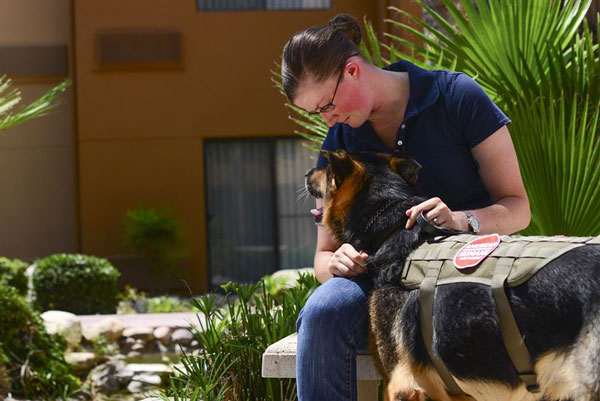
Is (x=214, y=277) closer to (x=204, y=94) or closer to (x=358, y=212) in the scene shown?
(x=204, y=94)

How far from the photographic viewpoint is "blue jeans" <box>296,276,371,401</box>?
2.52m

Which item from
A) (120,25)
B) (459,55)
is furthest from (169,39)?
(459,55)

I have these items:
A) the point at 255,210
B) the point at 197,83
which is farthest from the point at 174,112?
the point at 255,210

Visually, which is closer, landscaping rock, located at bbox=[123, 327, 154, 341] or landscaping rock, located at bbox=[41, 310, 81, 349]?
landscaping rock, located at bbox=[41, 310, 81, 349]

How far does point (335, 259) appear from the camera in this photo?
266cm

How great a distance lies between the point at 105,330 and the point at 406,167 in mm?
6131

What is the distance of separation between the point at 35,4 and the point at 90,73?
1765 mm

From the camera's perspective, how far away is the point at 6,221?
13.5 meters

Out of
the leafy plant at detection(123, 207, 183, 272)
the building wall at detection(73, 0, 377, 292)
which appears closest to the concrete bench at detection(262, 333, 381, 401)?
the leafy plant at detection(123, 207, 183, 272)

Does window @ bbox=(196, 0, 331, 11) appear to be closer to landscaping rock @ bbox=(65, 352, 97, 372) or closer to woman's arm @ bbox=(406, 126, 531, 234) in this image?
landscaping rock @ bbox=(65, 352, 97, 372)

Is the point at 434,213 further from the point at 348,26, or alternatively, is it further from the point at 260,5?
the point at 260,5

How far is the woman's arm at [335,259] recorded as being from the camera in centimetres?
258

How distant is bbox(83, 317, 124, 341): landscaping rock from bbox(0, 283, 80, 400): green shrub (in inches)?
83.4

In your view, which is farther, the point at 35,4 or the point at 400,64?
the point at 35,4
